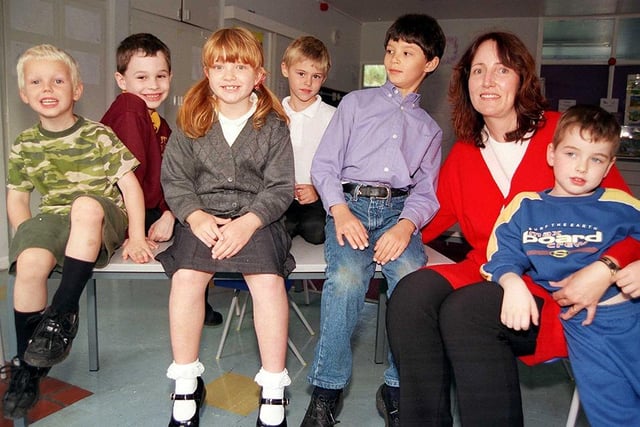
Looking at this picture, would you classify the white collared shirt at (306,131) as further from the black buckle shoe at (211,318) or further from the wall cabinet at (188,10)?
the wall cabinet at (188,10)

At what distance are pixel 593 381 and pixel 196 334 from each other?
40.2 inches

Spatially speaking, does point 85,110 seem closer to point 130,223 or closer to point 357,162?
point 130,223

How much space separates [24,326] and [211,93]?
2.91 ft

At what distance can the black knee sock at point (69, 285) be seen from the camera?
58.1 inches

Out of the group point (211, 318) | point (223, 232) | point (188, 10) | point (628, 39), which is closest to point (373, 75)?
point (628, 39)

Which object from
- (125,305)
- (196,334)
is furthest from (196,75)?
(196,334)

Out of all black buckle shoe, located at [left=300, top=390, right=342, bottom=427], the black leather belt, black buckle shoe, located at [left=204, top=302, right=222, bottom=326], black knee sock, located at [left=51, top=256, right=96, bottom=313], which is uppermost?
the black leather belt

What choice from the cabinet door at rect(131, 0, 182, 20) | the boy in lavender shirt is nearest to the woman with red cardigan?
the boy in lavender shirt

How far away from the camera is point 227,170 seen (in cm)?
161

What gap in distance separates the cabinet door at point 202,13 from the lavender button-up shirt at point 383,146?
10.4ft

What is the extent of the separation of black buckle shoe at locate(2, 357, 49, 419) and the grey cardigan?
24.8 inches

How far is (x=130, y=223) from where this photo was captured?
1.70 m

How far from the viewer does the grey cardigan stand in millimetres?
1611

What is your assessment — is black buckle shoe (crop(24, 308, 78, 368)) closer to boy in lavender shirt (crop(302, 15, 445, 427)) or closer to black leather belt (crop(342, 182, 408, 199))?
boy in lavender shirt (crop(302, 15, 445, 427))
